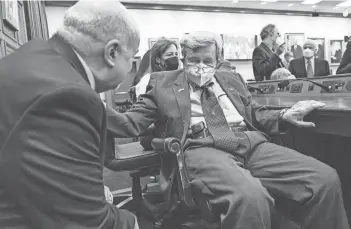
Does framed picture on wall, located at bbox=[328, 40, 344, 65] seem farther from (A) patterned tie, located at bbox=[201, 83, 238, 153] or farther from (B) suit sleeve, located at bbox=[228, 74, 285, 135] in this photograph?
(A) patterned tie, located at bbox=[201, 83, 238, 153]

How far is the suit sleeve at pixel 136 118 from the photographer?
154 cm

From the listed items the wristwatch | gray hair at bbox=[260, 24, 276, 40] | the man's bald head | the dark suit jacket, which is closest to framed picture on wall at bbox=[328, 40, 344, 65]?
the dark suit jacket

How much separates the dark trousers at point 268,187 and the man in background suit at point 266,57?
2484 mm

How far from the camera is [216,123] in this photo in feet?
5.46

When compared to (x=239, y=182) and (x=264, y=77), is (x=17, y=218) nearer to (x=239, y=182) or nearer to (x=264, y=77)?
(x=239, y=182)

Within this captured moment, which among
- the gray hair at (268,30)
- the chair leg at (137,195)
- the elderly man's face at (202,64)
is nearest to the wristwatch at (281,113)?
the elderly man's face at (202,64)

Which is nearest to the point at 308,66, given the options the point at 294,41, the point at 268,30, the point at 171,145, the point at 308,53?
the point at 308,53

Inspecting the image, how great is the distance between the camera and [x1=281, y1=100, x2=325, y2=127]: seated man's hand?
59.9 inches

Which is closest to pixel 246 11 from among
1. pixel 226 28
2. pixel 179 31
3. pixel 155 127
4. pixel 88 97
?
pixel 226 28

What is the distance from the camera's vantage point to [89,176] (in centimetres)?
68

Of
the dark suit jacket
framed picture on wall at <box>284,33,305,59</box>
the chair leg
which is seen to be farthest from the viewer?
framed picture on wall at <box>284,33,305,59</box>

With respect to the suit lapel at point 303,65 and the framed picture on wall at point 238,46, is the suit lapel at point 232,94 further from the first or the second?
the framed picture on wall at point 238,46

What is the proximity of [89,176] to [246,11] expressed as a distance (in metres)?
8.15

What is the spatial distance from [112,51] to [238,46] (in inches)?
294
